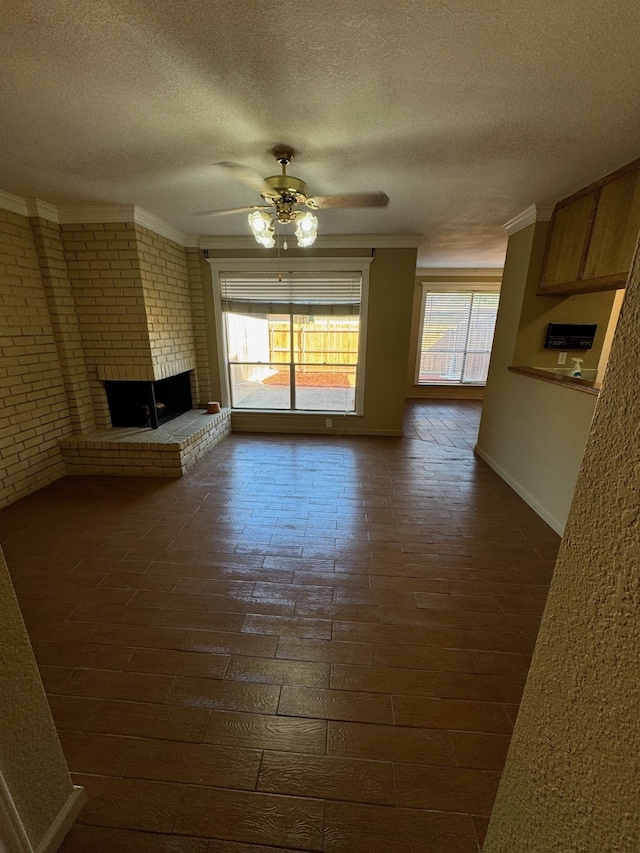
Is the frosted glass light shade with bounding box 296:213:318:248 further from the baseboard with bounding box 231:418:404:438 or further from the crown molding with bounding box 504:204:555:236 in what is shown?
the baseboard with bounding box 231:418:404:438

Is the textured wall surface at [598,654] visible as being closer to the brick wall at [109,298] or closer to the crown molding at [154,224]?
the brick wall at [109,298]

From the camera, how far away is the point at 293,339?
4543 mm

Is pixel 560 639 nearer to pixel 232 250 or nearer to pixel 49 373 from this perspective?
pixel 49 373

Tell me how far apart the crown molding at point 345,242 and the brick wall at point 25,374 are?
6.00ft

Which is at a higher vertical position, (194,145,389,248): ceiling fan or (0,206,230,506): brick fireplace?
(194,145,389,248): ceiling fan

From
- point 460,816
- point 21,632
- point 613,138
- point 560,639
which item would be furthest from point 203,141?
point 460,816

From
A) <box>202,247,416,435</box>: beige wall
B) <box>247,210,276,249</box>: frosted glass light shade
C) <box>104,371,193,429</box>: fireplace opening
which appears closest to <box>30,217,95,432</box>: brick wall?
<box>104,371,193,429</box>: fireplace opening

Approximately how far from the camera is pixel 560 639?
57 centimetres

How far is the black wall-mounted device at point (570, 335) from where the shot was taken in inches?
122

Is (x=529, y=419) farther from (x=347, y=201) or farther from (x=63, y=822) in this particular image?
(x=63, y=822)

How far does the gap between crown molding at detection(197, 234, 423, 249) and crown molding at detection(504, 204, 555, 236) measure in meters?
1.04

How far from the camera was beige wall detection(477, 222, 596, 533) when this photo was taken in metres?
2.47

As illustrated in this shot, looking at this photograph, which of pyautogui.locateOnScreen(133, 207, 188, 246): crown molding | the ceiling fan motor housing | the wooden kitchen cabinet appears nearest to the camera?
the ceiling fan motor housing

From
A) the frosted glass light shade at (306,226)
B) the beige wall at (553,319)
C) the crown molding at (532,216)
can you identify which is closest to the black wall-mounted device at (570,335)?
the beige wall at (553,319)
